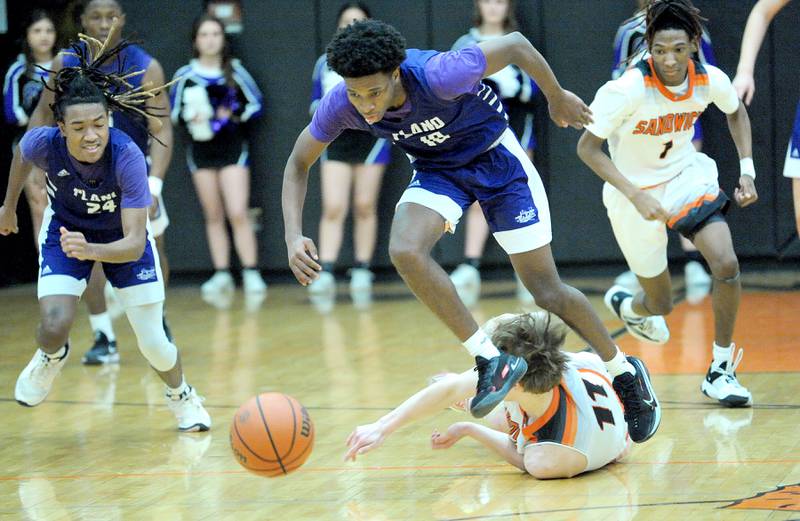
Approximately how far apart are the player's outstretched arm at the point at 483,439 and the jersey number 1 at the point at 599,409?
342mm

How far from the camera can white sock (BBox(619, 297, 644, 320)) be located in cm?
663

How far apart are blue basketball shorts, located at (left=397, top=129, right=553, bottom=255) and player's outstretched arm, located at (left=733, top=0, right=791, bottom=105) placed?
167cm

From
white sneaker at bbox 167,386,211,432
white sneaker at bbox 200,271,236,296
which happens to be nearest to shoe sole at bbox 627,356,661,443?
white sneaker at bbox 167,386,211,432

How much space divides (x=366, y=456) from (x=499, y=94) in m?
5.44

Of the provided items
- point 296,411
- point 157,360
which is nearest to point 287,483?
point 296,411

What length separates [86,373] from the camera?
733 centimetres

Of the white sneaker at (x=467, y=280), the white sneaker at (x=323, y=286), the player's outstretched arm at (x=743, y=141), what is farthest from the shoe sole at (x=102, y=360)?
the player's outstretched arm at (x=743, y=141)

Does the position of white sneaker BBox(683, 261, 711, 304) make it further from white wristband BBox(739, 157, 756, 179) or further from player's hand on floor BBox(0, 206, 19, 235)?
player's hand on floor BBox(0, 206, 19, 235)

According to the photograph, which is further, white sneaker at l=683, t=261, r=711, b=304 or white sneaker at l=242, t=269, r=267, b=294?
white sneaker at l=242, t=269, r=267, b=294

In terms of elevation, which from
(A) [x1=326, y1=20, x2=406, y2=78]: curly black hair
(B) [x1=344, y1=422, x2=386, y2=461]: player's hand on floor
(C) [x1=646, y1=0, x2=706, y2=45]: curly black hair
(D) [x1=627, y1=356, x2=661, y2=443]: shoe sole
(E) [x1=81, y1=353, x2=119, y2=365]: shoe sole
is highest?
(A) [x1=326, y1=20, x2=406, y2=78]: curly black hair

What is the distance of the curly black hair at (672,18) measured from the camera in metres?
5.69

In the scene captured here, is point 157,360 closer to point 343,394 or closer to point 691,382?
point 343,394

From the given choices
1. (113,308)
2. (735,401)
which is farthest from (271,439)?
(113,308)

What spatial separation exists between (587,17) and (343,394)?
5.48m
